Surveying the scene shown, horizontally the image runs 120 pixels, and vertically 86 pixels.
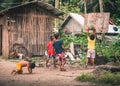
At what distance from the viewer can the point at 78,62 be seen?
17.2 metres

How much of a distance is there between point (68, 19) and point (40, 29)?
13.0 metres

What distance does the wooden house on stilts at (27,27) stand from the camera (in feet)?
72.9

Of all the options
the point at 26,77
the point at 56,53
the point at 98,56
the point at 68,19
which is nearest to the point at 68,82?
the point at 26,77

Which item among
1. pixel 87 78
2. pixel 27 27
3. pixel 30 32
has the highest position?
pixel 27 27

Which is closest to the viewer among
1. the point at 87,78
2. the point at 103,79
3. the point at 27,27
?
the point at 103,79

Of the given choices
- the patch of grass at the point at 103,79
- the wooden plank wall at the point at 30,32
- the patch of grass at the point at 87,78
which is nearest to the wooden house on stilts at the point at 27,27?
the wooden plank wall at the point at 30,32

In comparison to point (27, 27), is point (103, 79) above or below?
below

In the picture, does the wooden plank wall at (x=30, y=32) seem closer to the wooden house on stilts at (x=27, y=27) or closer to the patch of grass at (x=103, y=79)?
the wooden house on stilts at (x=27, y=27)

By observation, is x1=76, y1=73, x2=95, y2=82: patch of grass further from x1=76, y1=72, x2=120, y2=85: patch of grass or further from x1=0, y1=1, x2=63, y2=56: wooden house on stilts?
x1=0, y1=1, x2=63, y2=56: wooden house on stilts

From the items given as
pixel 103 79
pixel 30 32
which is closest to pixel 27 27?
pixel 30 32

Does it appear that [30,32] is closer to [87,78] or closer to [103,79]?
[87,78]

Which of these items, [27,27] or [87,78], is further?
[27,27]

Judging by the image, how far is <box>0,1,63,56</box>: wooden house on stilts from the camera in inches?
875

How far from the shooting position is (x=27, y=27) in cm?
2256
